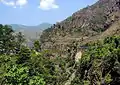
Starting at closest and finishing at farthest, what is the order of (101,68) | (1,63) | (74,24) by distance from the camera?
(101,68) < (1,63) < (74,24)

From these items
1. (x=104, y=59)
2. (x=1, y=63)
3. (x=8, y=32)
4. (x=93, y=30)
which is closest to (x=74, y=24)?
(x=93, y=30)

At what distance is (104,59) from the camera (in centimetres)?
4406

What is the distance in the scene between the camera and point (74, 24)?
190375 mm

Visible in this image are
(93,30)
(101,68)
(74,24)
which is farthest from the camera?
(74,24)

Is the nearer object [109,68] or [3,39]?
[109,68]

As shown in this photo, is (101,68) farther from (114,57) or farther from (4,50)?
(4,50)

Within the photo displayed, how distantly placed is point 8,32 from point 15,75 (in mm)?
63546

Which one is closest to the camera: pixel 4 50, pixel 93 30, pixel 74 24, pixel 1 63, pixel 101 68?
pixel 101 68

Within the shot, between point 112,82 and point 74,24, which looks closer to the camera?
point 112,82

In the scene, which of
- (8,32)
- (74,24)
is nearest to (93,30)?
(74,24)

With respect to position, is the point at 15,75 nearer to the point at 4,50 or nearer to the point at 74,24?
the point at 4,50

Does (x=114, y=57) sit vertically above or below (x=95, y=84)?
above

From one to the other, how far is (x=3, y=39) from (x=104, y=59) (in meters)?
60.8

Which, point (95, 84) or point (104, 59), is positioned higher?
point (104, 59)
